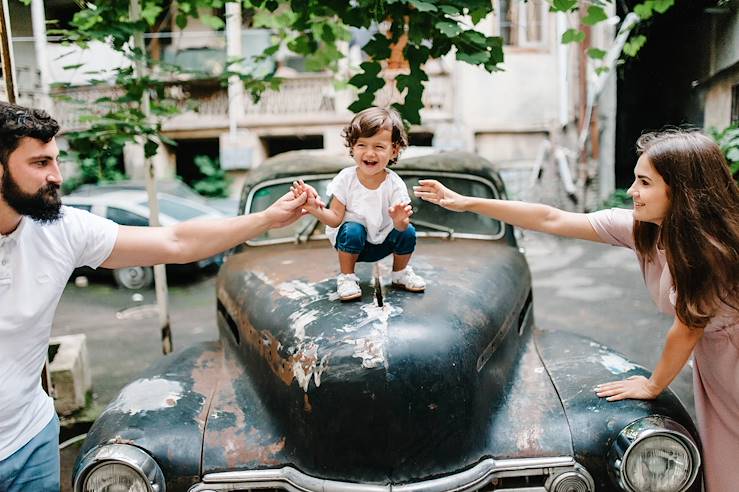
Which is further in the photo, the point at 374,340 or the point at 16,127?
the point at 374,340

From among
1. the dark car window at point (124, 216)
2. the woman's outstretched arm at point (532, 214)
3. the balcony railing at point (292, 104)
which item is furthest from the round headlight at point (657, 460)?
the balcony railing at point (292, 104)

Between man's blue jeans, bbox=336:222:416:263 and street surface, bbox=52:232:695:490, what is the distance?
178 cm

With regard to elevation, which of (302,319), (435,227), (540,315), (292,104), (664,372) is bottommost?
(540,315)

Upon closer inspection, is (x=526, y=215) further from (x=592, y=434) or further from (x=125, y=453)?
(x=125, y=453)

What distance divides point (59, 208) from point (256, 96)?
11.3ft

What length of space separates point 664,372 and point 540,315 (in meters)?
4.45

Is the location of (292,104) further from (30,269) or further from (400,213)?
(30,269)

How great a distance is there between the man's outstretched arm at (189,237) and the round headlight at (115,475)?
677 mm

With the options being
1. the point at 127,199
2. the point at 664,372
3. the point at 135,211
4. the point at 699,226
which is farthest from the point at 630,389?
the point at 127,199

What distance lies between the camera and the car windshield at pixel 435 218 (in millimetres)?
3666

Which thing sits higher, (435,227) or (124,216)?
(435,227)

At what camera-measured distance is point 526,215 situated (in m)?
2.63

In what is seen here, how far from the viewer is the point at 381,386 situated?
7.04ft

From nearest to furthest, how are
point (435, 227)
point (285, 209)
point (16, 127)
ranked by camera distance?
1. point (16, 127)
2. point (285, 209)
3. point (435, 227)
